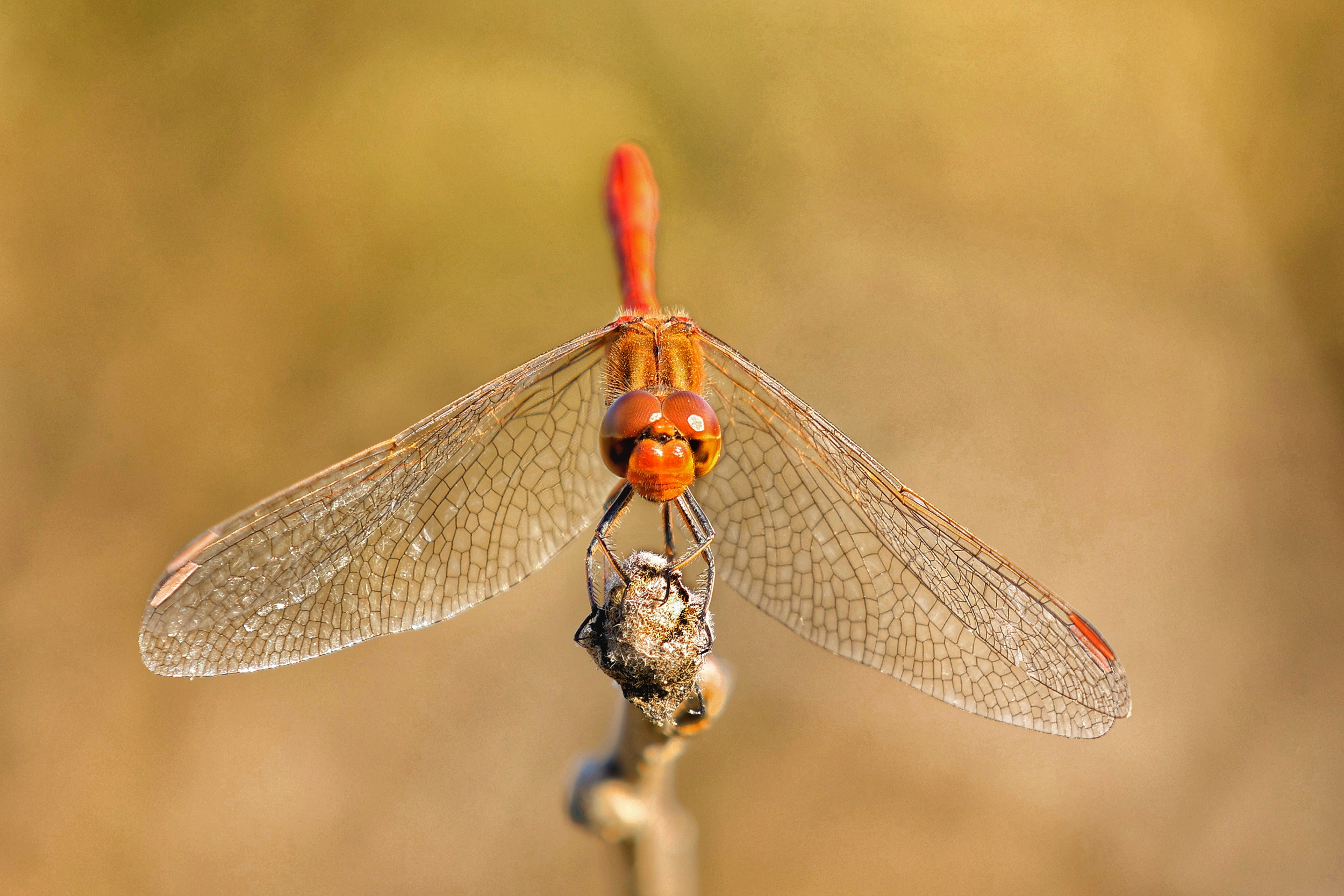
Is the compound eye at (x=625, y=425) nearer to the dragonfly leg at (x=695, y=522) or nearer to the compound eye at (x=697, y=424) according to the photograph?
the compound eye at (x=697, y=424)

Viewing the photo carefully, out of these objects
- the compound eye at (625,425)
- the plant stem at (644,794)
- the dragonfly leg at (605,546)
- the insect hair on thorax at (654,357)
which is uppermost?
the insect hair on thorax at (654,357)

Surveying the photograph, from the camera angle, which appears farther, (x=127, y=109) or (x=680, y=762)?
(x=127, y=109)

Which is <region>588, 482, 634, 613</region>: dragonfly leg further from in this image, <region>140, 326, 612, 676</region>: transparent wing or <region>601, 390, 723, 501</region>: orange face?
<region>140, 326, 612, 676</region>: transparent wing

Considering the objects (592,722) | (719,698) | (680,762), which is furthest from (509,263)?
(719,698)

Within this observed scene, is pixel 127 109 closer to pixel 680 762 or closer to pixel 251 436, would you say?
pixel 251 436

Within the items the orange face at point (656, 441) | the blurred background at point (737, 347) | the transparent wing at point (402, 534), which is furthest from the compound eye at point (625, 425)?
the blurred background at point (737, 347)

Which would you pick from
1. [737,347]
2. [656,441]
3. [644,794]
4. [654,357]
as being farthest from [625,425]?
[737,347]
